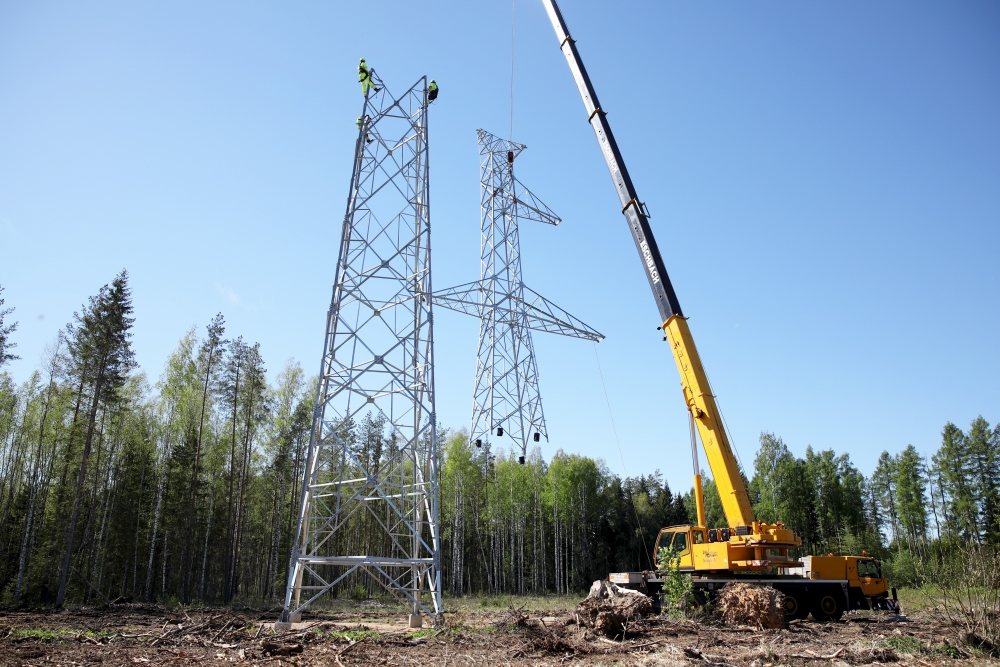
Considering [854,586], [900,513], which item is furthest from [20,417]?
[900,513]

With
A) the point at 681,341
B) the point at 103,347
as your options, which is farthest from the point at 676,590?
the point at 103,347

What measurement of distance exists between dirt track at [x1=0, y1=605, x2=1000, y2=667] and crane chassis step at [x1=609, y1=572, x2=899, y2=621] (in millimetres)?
1074

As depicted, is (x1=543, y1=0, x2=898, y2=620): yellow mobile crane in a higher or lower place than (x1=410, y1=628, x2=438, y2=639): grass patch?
higher

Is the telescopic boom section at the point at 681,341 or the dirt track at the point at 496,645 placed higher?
the telescopic boom section at the point at 681,341

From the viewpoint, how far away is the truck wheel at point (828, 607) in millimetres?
14383

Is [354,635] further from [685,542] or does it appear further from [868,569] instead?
[868,569]

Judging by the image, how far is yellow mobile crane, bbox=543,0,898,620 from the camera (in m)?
12.7

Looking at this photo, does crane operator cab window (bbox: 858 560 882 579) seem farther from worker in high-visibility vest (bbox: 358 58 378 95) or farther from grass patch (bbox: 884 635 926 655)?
worker in high-visibility vest (bbox: 358 58 378 95)

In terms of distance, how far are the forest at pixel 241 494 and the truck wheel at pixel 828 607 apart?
3.86 meters

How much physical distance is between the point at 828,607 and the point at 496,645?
948 centimetres

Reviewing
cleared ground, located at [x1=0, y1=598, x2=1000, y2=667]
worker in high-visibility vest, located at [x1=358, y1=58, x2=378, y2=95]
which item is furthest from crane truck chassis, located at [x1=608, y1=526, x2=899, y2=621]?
worker in high-visibility vest, located at [x1=358, y1=58, x2=378, y2=95]

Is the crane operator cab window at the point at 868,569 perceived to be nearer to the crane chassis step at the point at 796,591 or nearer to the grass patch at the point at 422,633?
the crane chassis step at the point at 796,591

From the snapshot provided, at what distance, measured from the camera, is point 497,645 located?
9.79 m

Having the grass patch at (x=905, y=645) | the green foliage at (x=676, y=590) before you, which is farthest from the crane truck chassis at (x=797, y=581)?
the grass patch at (x=905, y=645)
